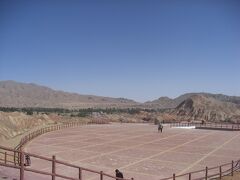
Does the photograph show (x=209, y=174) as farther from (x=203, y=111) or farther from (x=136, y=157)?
(x=203, y=111)

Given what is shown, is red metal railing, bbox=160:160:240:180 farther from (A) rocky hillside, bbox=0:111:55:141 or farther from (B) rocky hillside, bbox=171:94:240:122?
(B) rocky hillside, bbox=171:94:240:122

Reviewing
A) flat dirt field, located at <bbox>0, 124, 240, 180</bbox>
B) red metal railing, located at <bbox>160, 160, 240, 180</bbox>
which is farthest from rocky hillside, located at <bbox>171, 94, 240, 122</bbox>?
red metal railing, located at <bbox>160, 160, 240, 180</bbox>

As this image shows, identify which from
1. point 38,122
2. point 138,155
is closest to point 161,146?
point 138,155

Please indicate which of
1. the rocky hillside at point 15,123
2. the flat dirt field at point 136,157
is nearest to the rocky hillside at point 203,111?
the rocky hillside at point 15,123

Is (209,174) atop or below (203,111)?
below

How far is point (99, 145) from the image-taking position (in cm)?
3203

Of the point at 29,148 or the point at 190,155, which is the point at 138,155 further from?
the point at 29,148

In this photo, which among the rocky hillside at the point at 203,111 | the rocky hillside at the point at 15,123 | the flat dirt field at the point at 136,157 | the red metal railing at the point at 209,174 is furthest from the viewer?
the rocky hillside at the point at 203,111

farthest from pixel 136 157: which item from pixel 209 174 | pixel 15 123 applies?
pixel 15 123

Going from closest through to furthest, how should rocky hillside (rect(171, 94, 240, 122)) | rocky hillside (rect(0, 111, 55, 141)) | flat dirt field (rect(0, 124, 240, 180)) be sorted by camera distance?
flat dirt field (rect(0, 124, 240, 180)), rocky hillside (rect(0, 111, 55, 141)), rocky hillside (rect(171, 94, 240, 122))

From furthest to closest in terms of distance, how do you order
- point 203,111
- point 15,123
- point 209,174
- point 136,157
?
point 203,111, point 15,123, point 136,157, point 209,174

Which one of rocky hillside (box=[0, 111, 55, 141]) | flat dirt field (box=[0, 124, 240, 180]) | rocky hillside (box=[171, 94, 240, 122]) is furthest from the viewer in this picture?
rocky hillside (box=[171, 94, 240, 122])

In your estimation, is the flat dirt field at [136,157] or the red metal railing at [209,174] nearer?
the red metal railing at [209,174]

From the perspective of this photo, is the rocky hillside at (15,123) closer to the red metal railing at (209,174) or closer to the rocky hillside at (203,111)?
the red metal railing at (209,174)
